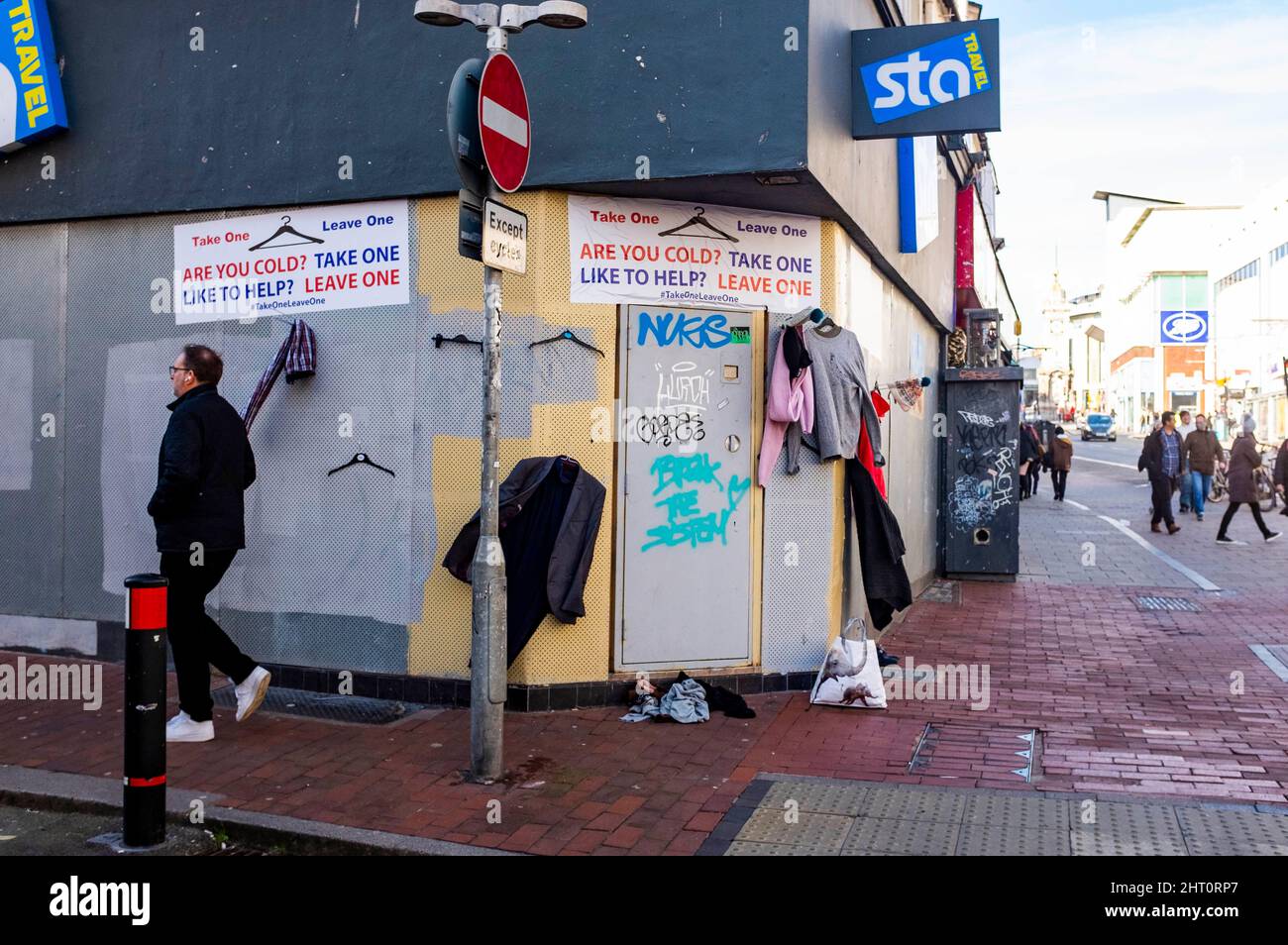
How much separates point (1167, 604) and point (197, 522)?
9.37 metres

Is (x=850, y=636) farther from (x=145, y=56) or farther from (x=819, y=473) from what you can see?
(x=145, y=56)

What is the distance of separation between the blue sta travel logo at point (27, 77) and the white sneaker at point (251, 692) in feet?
14.1

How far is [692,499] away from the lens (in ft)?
24.3

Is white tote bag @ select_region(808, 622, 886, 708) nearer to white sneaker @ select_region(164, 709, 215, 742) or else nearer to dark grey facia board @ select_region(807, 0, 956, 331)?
dark grey facia board @ select_region(807, 0, 956, 331)

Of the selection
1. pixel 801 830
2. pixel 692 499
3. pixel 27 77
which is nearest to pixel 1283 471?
pixel 692 499

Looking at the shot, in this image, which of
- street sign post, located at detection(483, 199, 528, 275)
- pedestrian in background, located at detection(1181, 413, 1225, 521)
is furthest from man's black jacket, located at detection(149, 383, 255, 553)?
pedestrian in background, located at detection(1181, 413, 1225, 521)

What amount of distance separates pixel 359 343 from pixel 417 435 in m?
0.73

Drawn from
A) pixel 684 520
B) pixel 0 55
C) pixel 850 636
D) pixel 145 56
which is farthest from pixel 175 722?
pixel 0 55

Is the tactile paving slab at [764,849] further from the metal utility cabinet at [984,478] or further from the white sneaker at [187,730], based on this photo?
the metal utility cabinet at [984,478]

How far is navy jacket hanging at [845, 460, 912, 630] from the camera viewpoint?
8.11 meters

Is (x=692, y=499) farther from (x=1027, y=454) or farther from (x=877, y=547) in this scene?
(x=1027, y=454)

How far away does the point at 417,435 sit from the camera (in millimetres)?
7344

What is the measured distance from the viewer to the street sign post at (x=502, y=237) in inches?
216

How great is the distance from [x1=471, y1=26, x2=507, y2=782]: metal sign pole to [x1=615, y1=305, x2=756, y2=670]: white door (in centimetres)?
169
